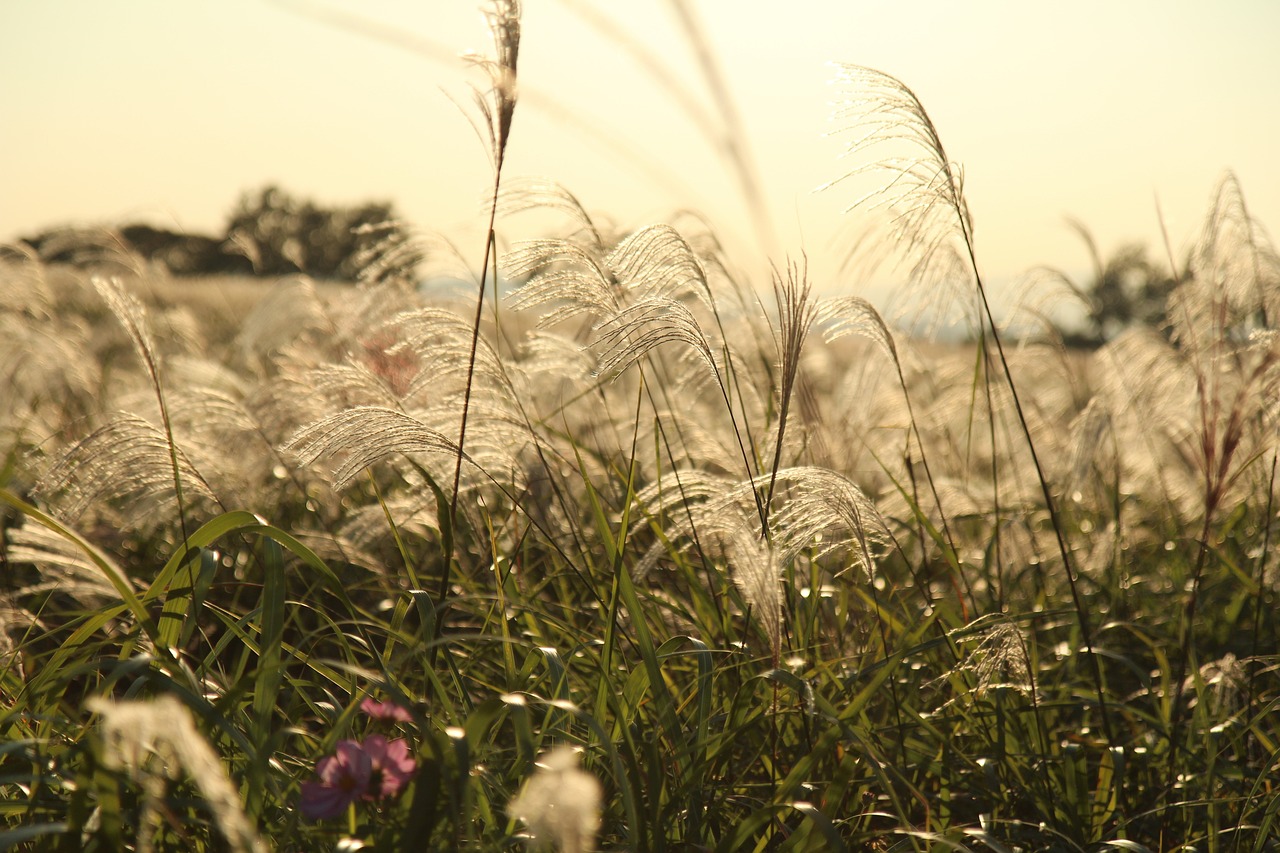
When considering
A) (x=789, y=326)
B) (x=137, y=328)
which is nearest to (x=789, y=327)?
(x=789, y=326)

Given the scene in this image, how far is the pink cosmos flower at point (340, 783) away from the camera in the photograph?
1.46 metres

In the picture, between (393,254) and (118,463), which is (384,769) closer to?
(118,463)

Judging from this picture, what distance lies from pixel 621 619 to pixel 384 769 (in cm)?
85

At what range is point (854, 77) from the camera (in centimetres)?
200

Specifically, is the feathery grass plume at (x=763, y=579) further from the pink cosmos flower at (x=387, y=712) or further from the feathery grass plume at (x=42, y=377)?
the feathery grass plume at (x=42, y=377)

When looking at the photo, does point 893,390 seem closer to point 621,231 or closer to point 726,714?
point 621,231

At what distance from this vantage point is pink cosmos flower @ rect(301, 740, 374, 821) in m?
1.46

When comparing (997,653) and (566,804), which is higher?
(566,804)

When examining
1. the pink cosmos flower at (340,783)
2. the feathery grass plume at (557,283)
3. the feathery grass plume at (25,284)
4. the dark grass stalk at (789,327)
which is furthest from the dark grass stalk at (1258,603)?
the feathery grass plume at (25,284)

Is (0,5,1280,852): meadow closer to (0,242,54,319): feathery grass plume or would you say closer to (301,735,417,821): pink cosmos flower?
(301,735,417,821): pink cosmos flower

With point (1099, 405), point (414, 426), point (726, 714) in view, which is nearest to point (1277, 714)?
point (1099, 405)

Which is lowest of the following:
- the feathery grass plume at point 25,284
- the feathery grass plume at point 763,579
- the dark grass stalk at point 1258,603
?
the dark grass stalk at point 1258,603

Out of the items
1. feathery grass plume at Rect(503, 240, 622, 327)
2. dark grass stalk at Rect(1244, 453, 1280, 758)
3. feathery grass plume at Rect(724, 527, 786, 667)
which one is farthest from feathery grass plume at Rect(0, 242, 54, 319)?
dark grass stalk at Rect(1244, 453, 1280, 758)

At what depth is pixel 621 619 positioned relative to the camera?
7.56 feet
